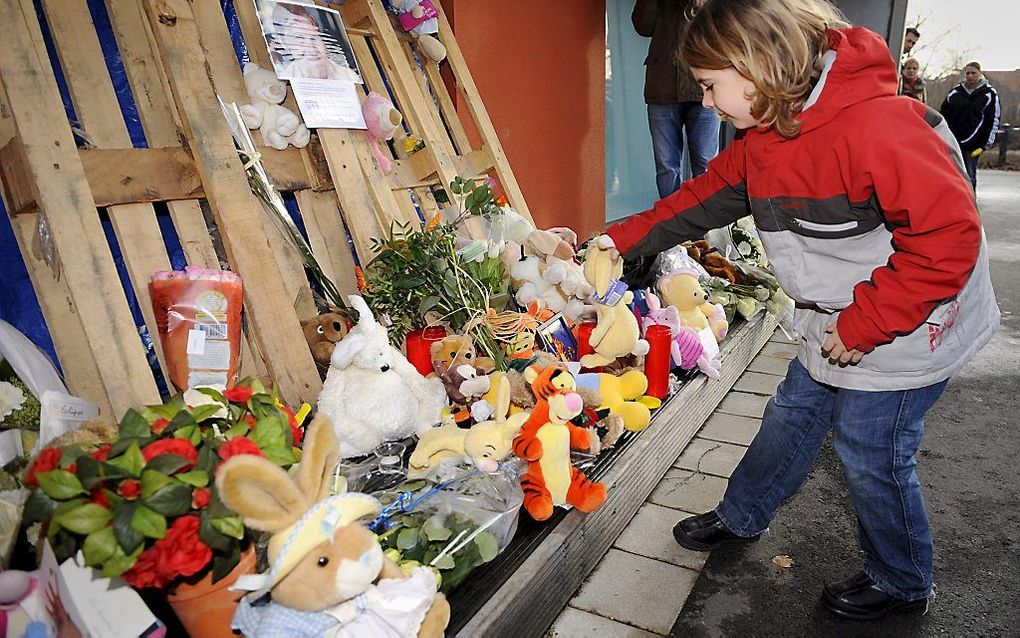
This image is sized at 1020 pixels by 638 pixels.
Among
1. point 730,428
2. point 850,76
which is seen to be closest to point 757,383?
point 730,428

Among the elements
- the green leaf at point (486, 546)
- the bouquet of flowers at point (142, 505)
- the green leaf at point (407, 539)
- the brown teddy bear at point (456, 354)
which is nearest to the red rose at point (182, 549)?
the bouquet of flowers at point (142, 505)

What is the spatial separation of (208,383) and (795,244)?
5.20 feet

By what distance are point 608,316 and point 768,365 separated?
5.50ft

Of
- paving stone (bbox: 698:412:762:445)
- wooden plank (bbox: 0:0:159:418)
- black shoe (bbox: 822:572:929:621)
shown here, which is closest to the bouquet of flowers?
wooden plank (bbox: 0:0:159:418)

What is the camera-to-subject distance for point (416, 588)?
121 cm

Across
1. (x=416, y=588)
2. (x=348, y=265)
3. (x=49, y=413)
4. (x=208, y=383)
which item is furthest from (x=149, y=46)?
(x=416, y=588)

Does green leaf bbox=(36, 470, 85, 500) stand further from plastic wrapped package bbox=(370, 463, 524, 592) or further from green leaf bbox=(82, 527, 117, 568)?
plastic wrapped package bbox=(370, 463, 524, 592)

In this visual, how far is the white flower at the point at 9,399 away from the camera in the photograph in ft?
5.61

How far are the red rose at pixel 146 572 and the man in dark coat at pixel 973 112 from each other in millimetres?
9624

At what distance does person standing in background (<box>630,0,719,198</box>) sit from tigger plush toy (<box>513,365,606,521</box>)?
2936 millimetres

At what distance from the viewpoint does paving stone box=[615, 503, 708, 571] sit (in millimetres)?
2016

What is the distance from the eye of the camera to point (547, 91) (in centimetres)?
405

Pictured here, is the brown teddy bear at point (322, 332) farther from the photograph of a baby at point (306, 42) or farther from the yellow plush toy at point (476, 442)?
the photograph of a baby at point (306, 42)

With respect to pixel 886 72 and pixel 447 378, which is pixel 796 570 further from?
pixel 886 72
